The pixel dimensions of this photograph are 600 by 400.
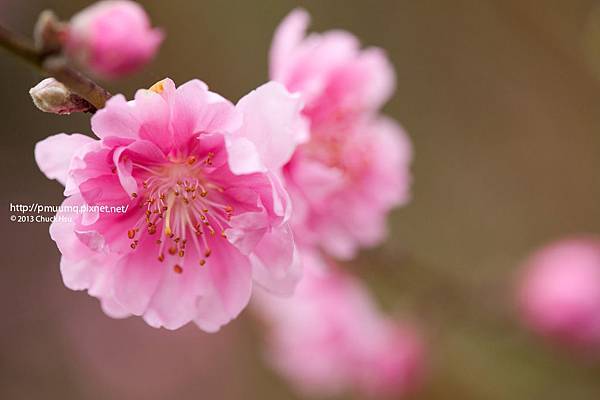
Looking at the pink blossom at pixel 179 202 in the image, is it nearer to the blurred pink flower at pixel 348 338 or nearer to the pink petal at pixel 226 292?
the pink petal at pixel 226 292

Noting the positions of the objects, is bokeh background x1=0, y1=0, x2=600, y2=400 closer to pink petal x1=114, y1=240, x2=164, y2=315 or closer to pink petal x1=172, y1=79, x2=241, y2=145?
pink petal x1=114, y1=240, x2=164, y2=315

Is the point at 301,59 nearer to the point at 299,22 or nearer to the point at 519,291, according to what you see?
the point at 299,22

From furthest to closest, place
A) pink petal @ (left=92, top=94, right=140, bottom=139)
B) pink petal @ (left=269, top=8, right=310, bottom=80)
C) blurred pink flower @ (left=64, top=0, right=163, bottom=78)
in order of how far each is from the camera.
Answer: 1. pink petal @ (left=269, top=8, right=310, bottom=80)
2. blurred pink flower @ (left=64, top=0, right=163, bottom=78)
3. pink petal @ (left=92, top=94, right=140, bottom=139)

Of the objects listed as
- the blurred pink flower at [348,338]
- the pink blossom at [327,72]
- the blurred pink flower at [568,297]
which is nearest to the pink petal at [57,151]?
the pink blossom at [327,72]

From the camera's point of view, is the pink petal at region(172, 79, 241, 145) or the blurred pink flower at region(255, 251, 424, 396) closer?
the pink petal at region(172, 79, 241, 145)

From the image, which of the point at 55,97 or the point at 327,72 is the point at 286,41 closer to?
the point at 327,72

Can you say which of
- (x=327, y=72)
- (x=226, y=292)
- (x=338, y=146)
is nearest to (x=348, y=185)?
(x=338, y=146)

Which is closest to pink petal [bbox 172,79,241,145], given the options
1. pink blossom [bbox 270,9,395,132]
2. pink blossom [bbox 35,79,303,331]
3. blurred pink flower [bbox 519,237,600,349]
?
pink blossom [bbox 35,79,303,331]
